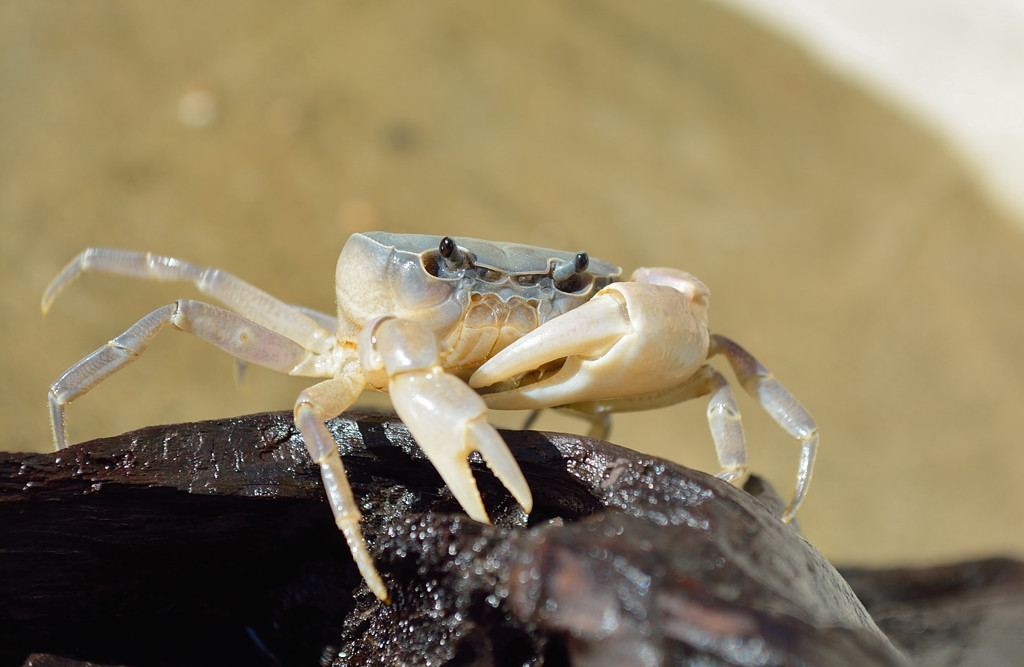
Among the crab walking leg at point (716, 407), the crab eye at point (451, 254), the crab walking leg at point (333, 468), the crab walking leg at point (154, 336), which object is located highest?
the crab eye at point (451, 254)

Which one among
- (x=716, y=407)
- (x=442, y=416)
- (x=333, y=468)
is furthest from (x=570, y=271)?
(x=333, y=468)

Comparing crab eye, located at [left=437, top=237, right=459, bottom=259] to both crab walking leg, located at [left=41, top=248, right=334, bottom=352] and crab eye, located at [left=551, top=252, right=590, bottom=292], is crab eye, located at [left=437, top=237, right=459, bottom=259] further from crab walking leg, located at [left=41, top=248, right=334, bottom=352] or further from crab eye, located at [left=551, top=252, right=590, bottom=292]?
crab walking leg, located at [left=41, top=248, right=334, bottom=352]

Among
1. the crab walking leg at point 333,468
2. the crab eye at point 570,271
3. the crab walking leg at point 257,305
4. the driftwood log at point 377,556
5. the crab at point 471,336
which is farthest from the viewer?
the crab walking leg at point 257,305

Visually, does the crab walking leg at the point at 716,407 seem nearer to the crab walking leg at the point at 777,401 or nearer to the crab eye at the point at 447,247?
the crab walking leg at the point at 777,401

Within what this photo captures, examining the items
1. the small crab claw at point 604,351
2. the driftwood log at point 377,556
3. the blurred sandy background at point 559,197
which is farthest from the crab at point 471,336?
the blurred sandy background at point 559,197

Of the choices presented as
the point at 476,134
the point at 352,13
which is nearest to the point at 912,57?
the point at 476,134

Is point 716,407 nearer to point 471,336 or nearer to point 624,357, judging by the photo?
point 624,357
